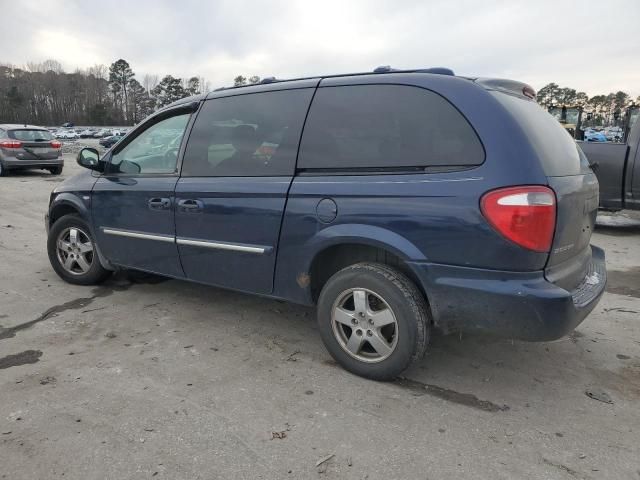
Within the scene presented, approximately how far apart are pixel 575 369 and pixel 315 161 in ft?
7.24

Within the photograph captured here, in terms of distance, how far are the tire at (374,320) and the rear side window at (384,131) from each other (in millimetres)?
674

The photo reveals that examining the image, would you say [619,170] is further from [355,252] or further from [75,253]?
[75,253]

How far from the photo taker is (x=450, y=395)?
9.45ft

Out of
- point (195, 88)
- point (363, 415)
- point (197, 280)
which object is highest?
point (195, 88)

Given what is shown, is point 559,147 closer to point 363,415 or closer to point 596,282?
point 596,282

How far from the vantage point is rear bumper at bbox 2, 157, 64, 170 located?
13742 millimetres

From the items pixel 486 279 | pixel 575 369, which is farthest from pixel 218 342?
pixel 575 369

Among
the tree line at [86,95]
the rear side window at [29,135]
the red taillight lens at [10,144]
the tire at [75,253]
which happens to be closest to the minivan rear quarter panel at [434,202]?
the tire at [75,253]

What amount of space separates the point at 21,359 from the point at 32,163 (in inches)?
508

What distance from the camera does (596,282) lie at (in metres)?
3.06

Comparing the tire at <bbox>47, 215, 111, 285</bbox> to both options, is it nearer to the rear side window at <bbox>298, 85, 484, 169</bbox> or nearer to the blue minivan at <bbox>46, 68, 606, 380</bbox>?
the blue minivan at <bbox>46, 68, 606, 380</bbox>

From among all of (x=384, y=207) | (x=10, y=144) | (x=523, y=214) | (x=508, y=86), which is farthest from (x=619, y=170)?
(x=10, y=144)

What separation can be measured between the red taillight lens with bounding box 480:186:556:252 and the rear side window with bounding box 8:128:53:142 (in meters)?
15.1

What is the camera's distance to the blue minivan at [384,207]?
251 cm
